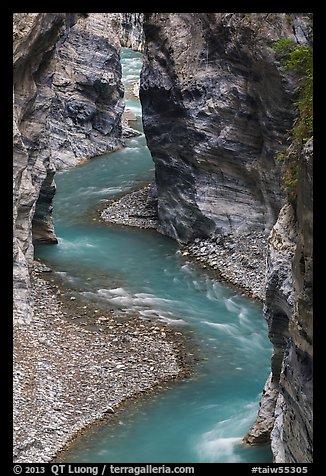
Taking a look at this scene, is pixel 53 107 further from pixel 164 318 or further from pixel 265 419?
pixel 265 419

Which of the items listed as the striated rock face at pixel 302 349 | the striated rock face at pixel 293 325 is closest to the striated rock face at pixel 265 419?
the striated rock face at pixel 293 325

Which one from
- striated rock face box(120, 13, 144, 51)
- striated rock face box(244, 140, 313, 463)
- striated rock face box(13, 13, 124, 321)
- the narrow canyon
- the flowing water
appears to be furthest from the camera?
striated rock face box(120, 13, 144, 51)

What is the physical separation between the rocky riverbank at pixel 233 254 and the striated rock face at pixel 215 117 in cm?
64

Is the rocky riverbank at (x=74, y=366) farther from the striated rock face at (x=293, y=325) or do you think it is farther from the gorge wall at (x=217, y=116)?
the gorge wall at (x=217, y=116)

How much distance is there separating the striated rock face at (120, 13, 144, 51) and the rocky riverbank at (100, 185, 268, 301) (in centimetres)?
4879

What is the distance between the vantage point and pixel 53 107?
204ft

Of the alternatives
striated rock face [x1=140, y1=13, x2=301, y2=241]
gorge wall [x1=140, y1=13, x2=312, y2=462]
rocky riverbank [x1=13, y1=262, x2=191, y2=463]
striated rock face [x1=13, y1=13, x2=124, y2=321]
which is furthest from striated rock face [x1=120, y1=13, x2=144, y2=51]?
rocky riverbank [x1=13, y1=262, x2=191, y2=463]

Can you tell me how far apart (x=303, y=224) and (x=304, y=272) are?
3.53ft

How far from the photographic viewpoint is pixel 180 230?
152 feet

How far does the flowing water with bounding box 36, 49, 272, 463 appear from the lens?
25.2m

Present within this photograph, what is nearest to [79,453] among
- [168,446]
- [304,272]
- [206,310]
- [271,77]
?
[168,446]

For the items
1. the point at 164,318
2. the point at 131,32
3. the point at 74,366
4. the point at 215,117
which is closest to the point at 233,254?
the point at 215,117

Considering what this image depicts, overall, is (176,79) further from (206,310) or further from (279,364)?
(279,364)

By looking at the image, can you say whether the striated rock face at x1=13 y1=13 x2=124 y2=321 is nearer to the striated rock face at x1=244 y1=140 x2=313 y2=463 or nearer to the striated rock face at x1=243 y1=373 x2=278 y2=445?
the striated rock face at x1=243 y1=373 x2=278 y2=445
